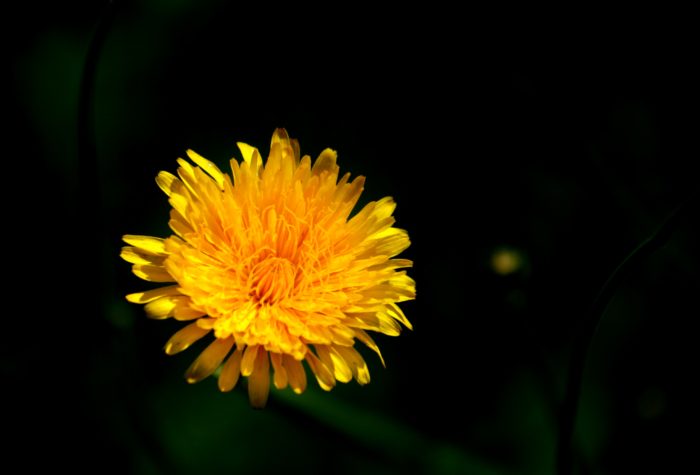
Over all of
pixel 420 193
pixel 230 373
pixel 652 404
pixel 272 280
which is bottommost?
pixel 230 373

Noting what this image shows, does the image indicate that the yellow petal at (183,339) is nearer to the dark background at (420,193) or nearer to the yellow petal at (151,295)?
the yellow petal at (151,295)

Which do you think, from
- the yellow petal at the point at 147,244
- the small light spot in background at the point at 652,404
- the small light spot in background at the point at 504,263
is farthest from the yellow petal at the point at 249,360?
the small light spot in background at the point at 652,404

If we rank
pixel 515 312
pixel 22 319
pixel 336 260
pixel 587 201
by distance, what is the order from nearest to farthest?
pixel 336 260 → pixel 515 312 → pixel 22 319 → pixel 587 201

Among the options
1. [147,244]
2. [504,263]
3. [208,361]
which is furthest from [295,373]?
[504,263]

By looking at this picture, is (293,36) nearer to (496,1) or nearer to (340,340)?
(496,1)

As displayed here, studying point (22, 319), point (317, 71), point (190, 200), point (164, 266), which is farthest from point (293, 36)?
point (22, 319)

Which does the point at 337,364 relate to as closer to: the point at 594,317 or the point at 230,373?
the point at 230,373
